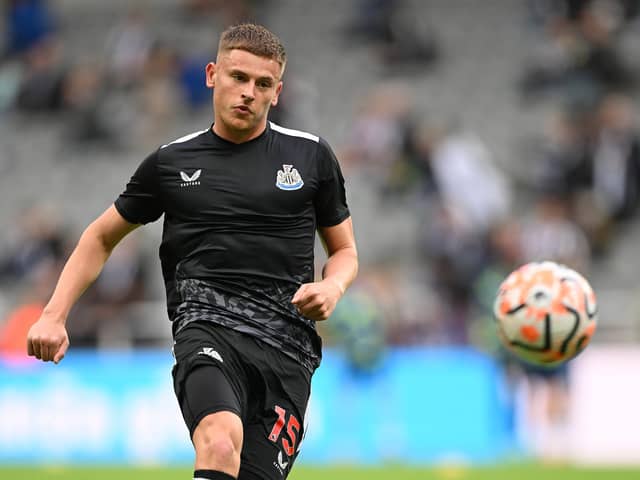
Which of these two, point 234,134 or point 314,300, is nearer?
point 314,300

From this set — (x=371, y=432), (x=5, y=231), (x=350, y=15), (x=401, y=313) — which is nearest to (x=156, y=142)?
(x=5, y=231)

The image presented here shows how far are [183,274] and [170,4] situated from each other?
17.6 meters

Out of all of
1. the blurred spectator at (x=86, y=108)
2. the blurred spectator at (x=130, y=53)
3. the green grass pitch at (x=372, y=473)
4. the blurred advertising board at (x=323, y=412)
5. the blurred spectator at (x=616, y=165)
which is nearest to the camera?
the green grass pitch at (x=372, y=473)

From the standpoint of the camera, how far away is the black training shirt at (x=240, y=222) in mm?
5730

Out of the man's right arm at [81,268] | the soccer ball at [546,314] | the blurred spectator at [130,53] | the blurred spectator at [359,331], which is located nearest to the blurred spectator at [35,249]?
the blurred spectator at [130,53]

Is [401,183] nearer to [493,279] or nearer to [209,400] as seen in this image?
[493,279]

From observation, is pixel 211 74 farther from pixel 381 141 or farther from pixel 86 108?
pixel 86 108

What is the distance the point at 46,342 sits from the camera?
218 inches

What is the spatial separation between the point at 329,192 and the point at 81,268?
1130 mm

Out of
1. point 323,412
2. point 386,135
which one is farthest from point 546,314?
point 386,135

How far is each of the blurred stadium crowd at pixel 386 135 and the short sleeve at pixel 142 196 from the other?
29.1 feet

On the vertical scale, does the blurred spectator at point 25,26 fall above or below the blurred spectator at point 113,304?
above

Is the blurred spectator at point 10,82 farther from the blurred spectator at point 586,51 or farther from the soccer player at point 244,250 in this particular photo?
the soccer player at point 244,250

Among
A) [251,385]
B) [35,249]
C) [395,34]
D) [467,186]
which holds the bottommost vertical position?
[251,385]
